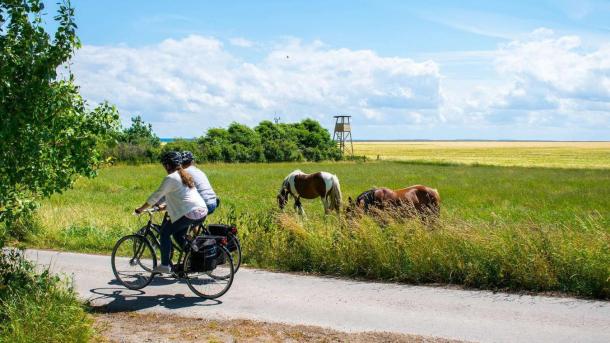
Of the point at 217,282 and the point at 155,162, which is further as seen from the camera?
the point at 155,162

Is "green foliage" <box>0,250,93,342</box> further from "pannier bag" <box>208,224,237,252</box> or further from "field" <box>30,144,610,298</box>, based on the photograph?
"field" <box>30,144,610,298</box>

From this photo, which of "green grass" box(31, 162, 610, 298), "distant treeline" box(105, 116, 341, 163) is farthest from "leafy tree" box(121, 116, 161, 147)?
"green grass" box(31, 162, 610, 298)

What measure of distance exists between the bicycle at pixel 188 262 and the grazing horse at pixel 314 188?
310 inches

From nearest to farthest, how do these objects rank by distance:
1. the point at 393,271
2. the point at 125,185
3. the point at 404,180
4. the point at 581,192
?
the point at 393,271
the point at 581,192
the point at 125,185
the point at 404,180

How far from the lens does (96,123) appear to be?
7.53 metres

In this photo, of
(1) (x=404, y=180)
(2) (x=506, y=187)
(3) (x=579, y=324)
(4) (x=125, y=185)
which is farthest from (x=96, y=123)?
(1) (x=404, y=180)

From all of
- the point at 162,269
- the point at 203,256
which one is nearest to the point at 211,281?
the point at 203,256

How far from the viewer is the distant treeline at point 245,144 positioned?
2431 inches

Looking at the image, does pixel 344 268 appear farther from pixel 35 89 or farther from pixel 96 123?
pixel 35 89

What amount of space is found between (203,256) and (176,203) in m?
0.84

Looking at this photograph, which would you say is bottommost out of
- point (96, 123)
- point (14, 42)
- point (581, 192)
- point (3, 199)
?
point (581, 192)

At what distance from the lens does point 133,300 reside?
8.89 m

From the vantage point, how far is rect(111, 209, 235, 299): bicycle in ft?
29.1

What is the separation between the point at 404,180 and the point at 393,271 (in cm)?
3135
